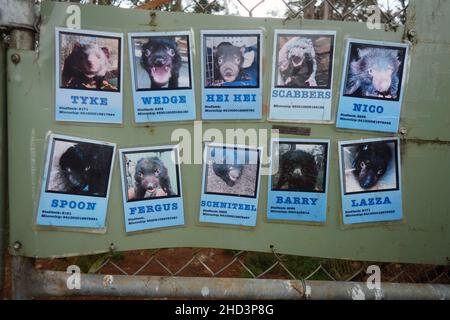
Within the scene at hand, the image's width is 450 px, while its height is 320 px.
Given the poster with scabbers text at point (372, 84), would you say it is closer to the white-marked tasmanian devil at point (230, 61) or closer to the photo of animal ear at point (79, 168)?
the white-marked tasmanian devil at point (230, 61)

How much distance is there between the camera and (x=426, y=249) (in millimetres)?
1380

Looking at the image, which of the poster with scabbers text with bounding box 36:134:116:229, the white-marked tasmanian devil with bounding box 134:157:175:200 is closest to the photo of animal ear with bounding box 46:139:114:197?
the poster with scabbers text with bounding box 36:134:116:229

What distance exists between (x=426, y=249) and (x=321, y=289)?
1.38ft

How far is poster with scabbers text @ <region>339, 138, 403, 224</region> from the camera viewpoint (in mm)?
1325

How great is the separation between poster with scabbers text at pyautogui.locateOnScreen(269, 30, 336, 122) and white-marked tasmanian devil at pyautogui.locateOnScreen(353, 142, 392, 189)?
0.18 meters

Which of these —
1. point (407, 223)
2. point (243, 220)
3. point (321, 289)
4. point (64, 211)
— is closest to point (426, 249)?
point (407, 223)

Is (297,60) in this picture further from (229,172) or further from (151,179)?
(151,179)

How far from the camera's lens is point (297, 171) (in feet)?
4.33

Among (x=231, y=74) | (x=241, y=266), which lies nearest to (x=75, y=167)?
(x=231, y=74)

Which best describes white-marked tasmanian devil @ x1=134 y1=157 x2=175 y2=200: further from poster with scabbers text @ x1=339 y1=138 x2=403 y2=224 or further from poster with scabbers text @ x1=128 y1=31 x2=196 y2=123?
poster with scabbers text @ x1=339 y1=138 x2=403 y2=224

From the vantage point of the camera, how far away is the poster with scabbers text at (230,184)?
51.3 inches

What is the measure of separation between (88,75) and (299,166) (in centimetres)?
75

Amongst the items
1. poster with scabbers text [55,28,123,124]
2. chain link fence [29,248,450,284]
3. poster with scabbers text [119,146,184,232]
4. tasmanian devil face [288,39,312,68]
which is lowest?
chain link fence [29,248,450,284]

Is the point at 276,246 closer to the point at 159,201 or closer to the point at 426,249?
the point at 159,201
